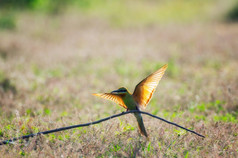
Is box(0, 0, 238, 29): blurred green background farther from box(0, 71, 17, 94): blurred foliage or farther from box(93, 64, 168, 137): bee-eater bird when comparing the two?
box(93, 64, 168, 137): bee-eater bird

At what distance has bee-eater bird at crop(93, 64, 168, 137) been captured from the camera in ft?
9.18

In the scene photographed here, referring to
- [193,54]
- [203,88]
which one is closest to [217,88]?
[203,88]

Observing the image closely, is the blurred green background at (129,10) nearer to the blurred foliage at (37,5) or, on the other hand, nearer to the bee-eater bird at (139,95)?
the blurred foliage at (37,5)

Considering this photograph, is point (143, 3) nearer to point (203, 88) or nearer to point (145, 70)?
point (145, 70)

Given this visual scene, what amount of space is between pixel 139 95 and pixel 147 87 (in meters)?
0.15

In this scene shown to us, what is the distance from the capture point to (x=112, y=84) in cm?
582

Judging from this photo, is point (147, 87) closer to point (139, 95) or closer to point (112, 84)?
point (139, 95)

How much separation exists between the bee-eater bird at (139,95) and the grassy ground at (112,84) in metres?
0.33

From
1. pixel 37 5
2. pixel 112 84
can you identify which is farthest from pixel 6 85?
pixel 37 5

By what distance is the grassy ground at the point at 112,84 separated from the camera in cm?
294

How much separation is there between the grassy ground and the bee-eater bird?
0.33 meters

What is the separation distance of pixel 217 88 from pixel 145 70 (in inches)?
84.9

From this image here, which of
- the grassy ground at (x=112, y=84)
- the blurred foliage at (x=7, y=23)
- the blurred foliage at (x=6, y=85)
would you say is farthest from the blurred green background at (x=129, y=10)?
the blurred foliage at (x=6, y=85)

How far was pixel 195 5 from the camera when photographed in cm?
1755
